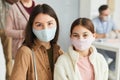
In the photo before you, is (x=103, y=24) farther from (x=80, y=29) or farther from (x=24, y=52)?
(x=24, y=52)

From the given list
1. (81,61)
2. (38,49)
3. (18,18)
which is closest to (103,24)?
(18,18)

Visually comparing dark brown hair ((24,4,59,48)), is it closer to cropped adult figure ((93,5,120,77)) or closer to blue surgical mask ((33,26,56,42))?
blue surgical mask ((33,26,56,42))

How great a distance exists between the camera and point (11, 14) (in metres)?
1.71

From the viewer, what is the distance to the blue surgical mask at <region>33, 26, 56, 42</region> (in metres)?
1.19

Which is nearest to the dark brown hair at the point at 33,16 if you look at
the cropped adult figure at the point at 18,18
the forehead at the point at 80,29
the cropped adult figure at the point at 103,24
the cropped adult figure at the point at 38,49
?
the cropped adult figure at the point at 38,49

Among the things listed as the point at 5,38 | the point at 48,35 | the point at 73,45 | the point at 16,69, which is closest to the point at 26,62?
the point at 16,69

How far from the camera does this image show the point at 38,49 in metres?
1.23

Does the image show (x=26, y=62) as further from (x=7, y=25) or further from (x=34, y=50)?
(x=7, y=25)

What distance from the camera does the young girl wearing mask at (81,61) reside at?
1.23 metres

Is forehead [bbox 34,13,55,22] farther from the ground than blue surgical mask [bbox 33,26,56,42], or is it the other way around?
forehead [bbox 34,13,55,22]

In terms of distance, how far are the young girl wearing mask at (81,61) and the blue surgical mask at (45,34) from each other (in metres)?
0.12

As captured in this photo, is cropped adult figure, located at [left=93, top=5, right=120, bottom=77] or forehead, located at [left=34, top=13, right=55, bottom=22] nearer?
forehead, located at [left=34, top=13, right=55, bottom=22]

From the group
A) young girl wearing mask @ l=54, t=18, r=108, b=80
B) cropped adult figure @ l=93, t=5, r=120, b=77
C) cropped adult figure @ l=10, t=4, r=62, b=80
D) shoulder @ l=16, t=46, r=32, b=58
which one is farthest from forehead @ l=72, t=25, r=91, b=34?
cropped adult figure @ l=93, t=5, r=120, b=77

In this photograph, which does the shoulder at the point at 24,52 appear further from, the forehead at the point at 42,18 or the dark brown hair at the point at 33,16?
the forehead at the point at 42,18
